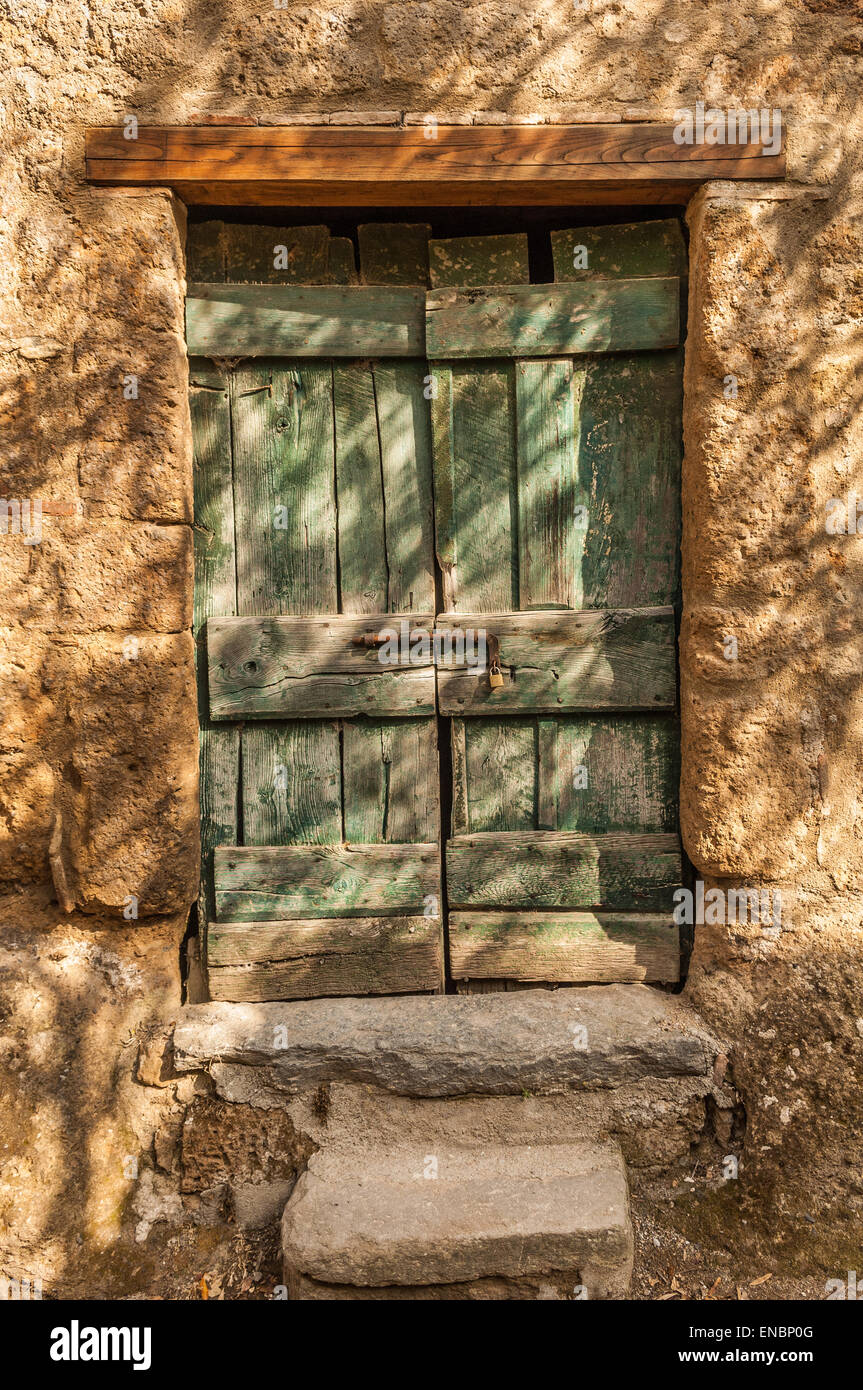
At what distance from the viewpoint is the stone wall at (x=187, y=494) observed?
2.02 meters

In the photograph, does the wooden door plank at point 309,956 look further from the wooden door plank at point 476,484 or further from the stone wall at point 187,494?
the wooden door plank at point 476,484

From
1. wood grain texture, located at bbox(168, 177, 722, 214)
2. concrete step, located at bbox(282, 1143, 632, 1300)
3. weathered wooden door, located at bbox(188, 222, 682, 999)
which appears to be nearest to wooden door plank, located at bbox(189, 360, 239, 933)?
weathered wooden door, located at bbox(188, 222, 682, 999)

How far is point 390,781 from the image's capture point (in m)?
2.27

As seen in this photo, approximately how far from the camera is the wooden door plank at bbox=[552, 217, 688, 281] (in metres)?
2.19

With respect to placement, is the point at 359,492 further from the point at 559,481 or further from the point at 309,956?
the point at 309,956

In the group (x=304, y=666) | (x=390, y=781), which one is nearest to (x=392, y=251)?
(x=304, y=666)

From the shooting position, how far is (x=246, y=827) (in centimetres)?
226

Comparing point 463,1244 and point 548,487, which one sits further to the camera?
point 548,487

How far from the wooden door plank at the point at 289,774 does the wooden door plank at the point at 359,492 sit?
379 mm

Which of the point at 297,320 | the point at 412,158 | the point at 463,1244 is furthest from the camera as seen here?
the point at 297,320

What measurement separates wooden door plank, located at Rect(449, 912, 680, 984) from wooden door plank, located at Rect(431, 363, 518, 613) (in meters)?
0.90

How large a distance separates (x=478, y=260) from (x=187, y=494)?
1.03 m

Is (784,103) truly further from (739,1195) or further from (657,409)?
(739,1195)

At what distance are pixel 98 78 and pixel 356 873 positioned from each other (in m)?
2.16
